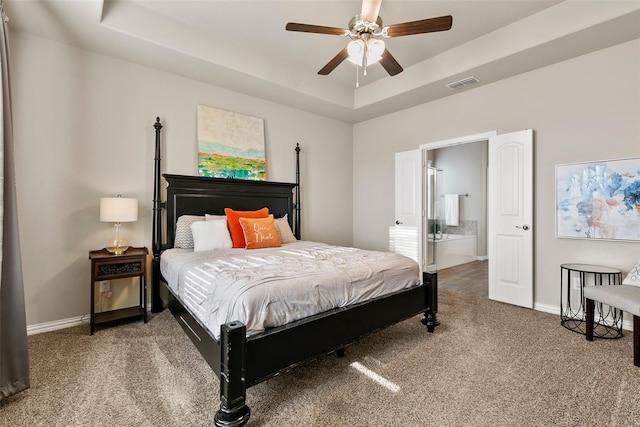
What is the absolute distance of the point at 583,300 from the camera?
3100mm

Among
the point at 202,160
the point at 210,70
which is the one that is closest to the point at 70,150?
the point at 202,160

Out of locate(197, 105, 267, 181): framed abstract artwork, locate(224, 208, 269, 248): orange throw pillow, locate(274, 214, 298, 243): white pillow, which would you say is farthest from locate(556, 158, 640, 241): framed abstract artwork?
locate(197, 105, 267, 181): framed abstract artwork

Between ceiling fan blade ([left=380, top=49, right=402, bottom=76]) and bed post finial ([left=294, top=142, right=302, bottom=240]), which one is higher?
ceiling fan blade ([left=380, top=49, right=402, bottom=76])

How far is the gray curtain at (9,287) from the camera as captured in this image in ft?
6.02

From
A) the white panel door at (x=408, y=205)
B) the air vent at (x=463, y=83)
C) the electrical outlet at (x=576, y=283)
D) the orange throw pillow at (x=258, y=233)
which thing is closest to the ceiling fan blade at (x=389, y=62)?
the air vent at (x=463, y=83)

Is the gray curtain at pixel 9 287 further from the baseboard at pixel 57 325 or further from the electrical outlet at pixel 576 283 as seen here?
the electrical outlet at pixel 576 283

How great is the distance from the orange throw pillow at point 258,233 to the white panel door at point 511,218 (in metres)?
2.76

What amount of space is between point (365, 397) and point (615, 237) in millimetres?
3011

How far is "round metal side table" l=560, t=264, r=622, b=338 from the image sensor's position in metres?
2.85

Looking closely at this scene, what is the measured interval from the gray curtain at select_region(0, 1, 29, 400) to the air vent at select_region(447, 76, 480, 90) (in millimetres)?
4277

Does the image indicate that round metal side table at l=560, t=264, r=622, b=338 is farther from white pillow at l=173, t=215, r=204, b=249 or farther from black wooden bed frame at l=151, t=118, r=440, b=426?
white pillow at l=173, t=215, r=204, b=249

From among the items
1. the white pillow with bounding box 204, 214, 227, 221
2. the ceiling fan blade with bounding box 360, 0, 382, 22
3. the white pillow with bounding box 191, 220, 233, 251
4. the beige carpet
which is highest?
the ceiling fan blade with bounding box 360, 0, 382, 22

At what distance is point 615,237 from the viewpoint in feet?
9.73

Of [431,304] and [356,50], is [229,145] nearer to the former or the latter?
[356,50]
